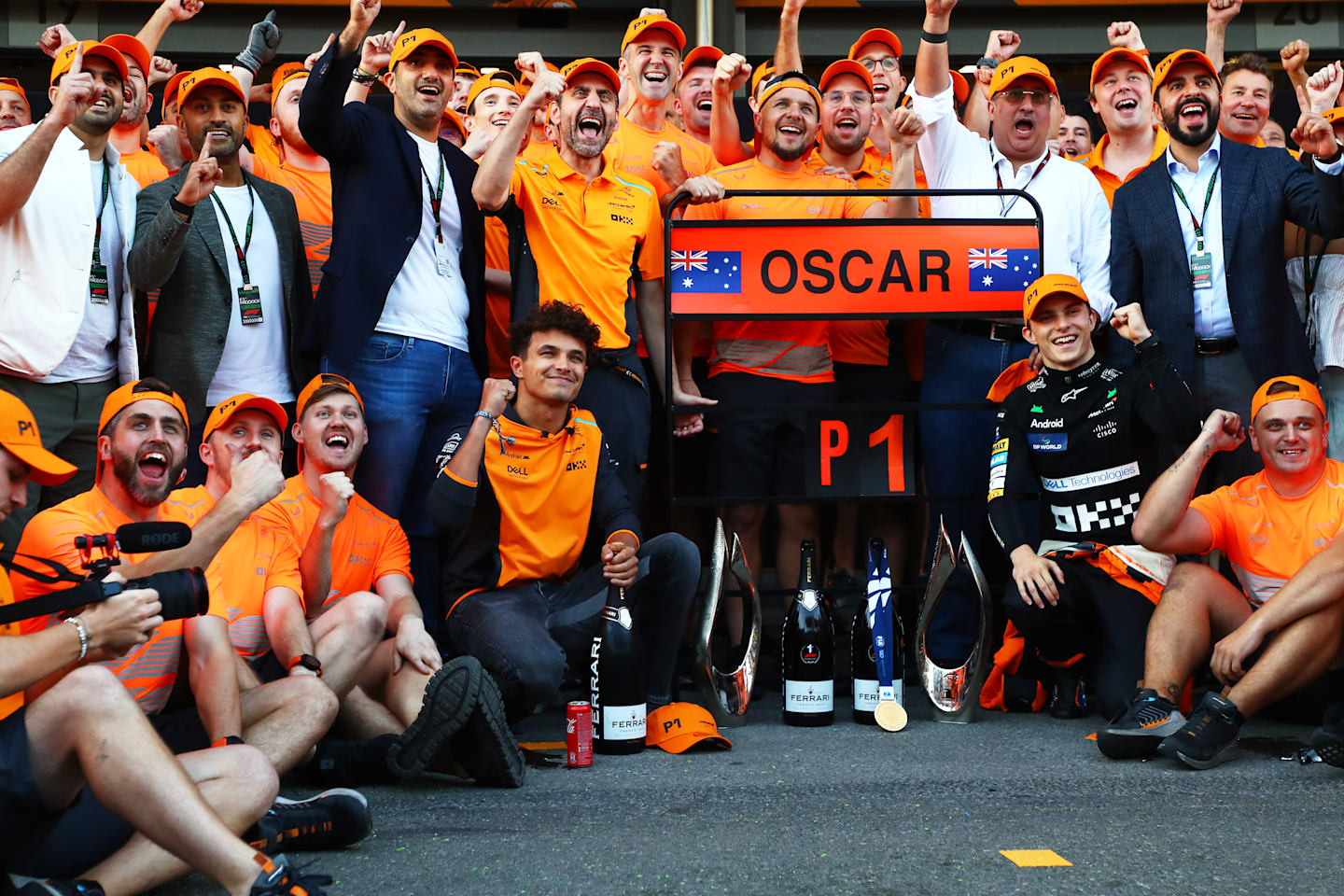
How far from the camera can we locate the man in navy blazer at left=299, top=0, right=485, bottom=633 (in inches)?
176

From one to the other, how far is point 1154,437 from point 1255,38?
8478 mm

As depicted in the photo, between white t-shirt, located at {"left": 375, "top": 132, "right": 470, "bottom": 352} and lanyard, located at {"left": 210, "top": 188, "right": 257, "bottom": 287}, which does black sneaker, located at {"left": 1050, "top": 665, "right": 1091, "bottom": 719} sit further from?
lanyard, located at {"left": 210, "top": 188, "right": 257, "bottom": 287}

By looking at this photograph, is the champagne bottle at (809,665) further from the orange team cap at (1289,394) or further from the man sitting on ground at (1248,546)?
the orange team cap at (1289,394)

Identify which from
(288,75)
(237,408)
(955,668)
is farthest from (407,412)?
(288,75)

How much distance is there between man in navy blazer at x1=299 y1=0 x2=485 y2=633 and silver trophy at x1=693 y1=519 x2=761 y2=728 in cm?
102

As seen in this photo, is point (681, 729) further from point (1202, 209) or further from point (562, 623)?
point (1202, 209)

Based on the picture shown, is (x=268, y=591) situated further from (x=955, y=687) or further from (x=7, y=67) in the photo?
(x=7, y=67)

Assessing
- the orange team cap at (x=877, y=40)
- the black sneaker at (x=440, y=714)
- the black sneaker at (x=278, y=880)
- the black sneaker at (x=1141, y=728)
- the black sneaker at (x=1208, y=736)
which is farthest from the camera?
the orange team cap at (x=877, y=40)

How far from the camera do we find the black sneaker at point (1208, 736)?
146 inches

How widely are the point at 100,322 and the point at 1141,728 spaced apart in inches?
142

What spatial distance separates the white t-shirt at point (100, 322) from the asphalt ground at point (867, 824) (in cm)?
176

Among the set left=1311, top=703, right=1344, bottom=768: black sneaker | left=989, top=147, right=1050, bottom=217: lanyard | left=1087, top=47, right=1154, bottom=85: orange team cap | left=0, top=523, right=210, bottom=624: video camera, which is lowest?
left=1311, top=703, right=1344, bottom=768: black sneaker

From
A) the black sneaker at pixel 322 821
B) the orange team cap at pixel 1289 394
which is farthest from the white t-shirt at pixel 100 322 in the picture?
the orange team cap at pixel 1289 394

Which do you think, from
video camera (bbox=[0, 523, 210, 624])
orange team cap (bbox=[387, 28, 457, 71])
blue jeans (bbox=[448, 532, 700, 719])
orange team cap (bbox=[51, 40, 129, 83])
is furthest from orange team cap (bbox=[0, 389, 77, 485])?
orange team cap (bbox=[387, 28, 457, 71])
